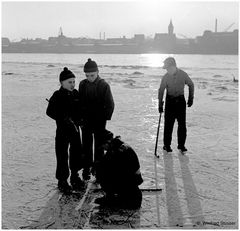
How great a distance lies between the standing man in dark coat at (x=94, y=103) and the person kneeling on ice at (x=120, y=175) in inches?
22.1

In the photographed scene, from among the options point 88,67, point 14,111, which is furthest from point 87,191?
point 14,111

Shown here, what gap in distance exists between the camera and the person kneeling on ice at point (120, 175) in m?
3.71

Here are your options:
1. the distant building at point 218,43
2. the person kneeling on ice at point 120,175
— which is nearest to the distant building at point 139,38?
the distant building at point 218,43

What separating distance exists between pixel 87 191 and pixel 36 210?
735 millimetres

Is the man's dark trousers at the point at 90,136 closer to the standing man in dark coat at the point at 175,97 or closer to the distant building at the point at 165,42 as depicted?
the standing man in dark coat at the point at 175,97

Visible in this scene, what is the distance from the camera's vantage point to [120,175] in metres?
3.77

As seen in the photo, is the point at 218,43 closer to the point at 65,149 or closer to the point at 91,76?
the point at 91,76

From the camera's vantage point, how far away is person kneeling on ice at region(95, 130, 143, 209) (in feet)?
12.2

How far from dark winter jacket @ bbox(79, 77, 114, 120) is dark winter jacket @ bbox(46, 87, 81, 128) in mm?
147

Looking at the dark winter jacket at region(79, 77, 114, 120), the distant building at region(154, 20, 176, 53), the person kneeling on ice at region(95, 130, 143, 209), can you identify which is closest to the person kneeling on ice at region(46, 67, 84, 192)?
the dark winter jacket at region(79, 77, 114, 120)

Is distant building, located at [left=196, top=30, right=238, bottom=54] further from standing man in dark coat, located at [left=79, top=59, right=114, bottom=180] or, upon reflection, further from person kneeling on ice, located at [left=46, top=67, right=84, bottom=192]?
person kneeling on ice, located at [left=46, top=67, right=84, bottom=192]

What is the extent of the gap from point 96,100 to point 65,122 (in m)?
0.52

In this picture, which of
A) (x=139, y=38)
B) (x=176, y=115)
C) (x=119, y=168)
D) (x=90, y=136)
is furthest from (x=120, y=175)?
(x=139, y=38)

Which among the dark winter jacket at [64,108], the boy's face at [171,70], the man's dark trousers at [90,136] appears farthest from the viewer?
the boy's face at [171,70]
